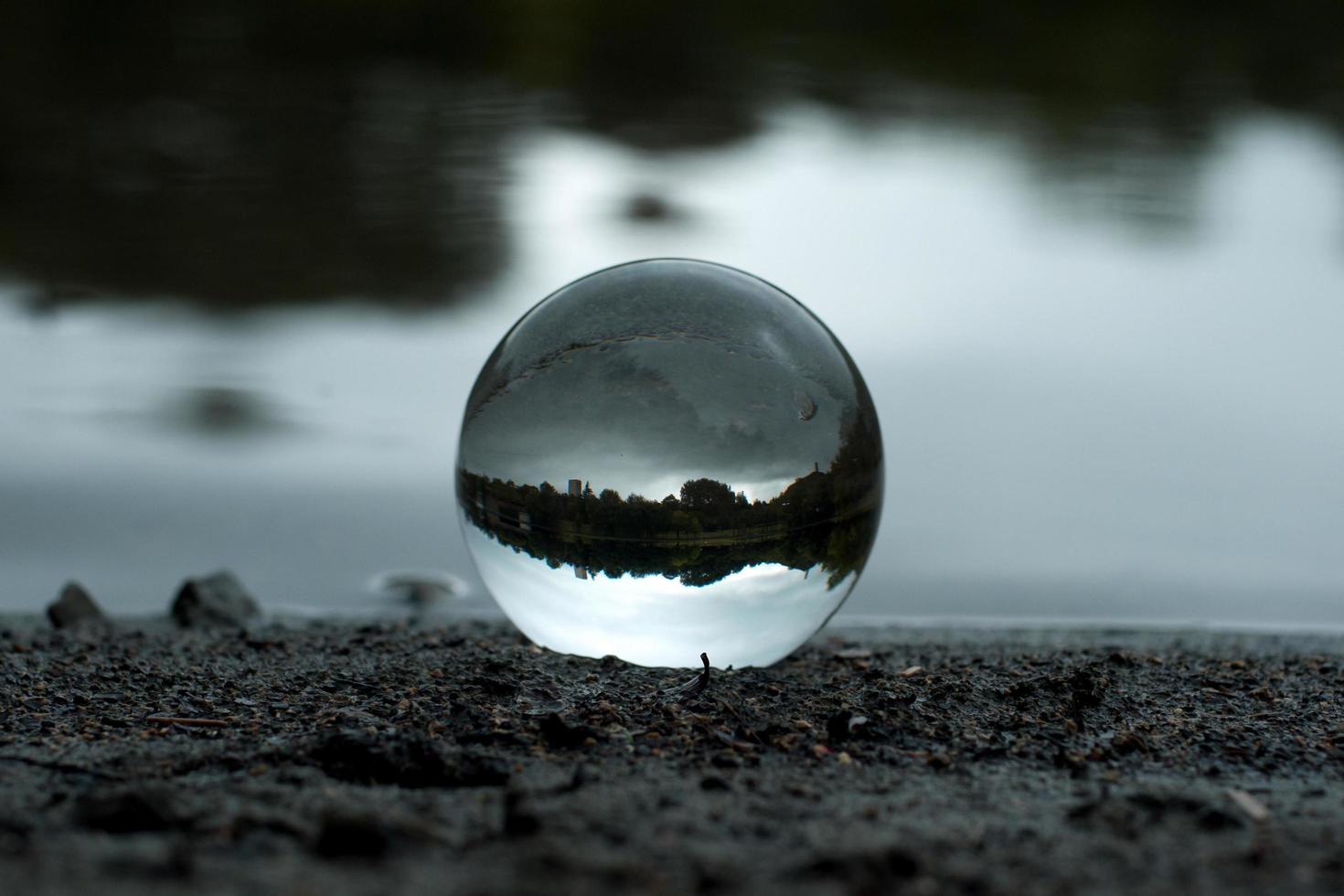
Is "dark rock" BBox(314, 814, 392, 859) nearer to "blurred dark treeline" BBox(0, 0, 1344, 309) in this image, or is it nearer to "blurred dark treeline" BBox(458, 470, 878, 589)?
"blurred dark treeline" BBox(458, 470, 878, 589)

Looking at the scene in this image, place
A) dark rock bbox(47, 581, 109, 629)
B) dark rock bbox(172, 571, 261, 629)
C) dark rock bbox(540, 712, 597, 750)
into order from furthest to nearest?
1. dark rock bbox(172, 571, 261, 629)
2. dark rock bbox(47, 581, 109, 629)
3. dark rock bbox(540, 712, 597, 750)

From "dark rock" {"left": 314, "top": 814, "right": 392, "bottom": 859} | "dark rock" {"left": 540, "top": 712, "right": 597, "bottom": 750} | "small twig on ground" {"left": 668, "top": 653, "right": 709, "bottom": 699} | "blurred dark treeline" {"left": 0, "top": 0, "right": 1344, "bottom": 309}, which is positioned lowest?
"dark rock" {"left": 314, "top": 814, "right": 392, "bottom": 859}

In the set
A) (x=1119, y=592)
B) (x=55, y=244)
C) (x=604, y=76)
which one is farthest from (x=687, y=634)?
(x=604, y=76)

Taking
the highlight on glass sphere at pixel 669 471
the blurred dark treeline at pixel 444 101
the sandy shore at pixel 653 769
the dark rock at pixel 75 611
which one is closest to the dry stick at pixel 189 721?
the sandy shore at pixel 653 769

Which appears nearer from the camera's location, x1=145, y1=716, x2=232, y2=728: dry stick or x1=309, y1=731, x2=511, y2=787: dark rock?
x1=309, y1=731, x2=511, y2=787: dark rock

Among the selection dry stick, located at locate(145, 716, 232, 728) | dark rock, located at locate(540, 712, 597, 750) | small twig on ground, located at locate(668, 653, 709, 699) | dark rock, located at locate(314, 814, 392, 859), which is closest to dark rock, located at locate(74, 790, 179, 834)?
dark rock, located at locate(314, 814, 392, 859)

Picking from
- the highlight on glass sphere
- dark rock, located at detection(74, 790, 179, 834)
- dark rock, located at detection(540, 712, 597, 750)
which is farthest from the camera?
the highlight on glass sphere
